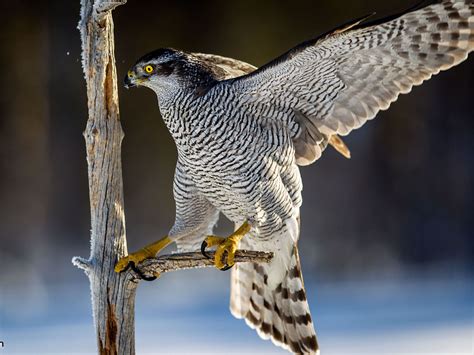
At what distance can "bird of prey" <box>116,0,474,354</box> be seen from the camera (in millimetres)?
2611

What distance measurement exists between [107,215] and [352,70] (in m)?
0.98

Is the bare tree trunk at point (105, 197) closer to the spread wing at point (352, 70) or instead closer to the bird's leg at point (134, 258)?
the bird's leg at point (134, 258)

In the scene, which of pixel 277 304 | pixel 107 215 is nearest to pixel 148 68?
pixel 107 215

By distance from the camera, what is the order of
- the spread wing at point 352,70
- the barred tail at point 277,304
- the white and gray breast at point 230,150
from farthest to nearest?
the barred tail at point 277,304, the white and gray breast at point 230,150, the spread wing at point 352,70

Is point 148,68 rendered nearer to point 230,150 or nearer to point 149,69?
point 149,69

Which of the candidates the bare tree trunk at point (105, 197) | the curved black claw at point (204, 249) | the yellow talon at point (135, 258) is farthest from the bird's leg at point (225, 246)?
the bare tree trunk at point (105, 197)

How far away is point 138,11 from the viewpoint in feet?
16.9

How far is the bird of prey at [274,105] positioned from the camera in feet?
8.57

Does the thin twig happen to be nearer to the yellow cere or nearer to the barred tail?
the barred tail

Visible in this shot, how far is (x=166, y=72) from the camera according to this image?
2686 mm

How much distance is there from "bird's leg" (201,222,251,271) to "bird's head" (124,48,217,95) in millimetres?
535

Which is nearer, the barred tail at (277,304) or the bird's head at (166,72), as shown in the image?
the bird's head at (166,72)

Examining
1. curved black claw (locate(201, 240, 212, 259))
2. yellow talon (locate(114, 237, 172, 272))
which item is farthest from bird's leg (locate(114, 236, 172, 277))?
curved black claw (locate(201, 240, 212, 259))

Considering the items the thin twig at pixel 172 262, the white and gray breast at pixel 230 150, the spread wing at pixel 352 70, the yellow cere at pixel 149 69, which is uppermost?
the yellow cere at pixel 149 69
